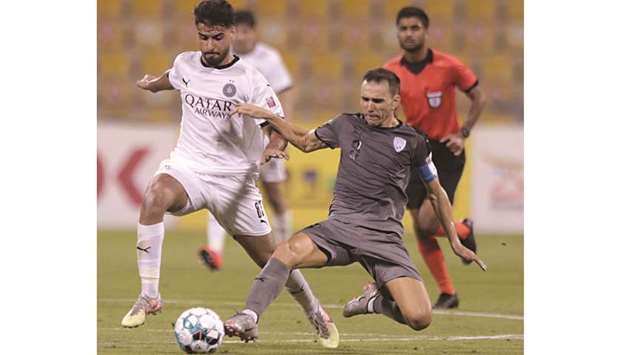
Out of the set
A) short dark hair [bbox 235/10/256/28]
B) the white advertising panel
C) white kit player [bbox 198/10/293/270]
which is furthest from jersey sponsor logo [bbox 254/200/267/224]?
the white advertising panel

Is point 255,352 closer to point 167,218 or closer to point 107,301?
point 107,301

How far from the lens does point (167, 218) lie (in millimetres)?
17125

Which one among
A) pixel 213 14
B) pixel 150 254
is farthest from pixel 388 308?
pixel 213 14

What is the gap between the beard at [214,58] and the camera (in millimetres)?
7758

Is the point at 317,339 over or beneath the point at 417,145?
beneath

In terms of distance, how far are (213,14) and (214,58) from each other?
0.33 metres

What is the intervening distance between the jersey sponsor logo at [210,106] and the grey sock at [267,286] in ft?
3.45

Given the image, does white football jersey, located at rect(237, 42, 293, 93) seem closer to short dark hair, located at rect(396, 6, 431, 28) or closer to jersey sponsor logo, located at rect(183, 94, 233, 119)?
short dark hair, located at rect(396, 6, 431, 28)

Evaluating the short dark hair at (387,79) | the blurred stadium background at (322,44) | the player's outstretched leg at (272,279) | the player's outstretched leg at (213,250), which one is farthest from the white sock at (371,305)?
the blurred stadium background at (322,44)

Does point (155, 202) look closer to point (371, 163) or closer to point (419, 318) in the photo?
point (371, 163)

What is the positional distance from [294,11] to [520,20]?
3266 mm

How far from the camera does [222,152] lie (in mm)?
7816

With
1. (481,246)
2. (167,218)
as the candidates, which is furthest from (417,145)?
(167,218)
